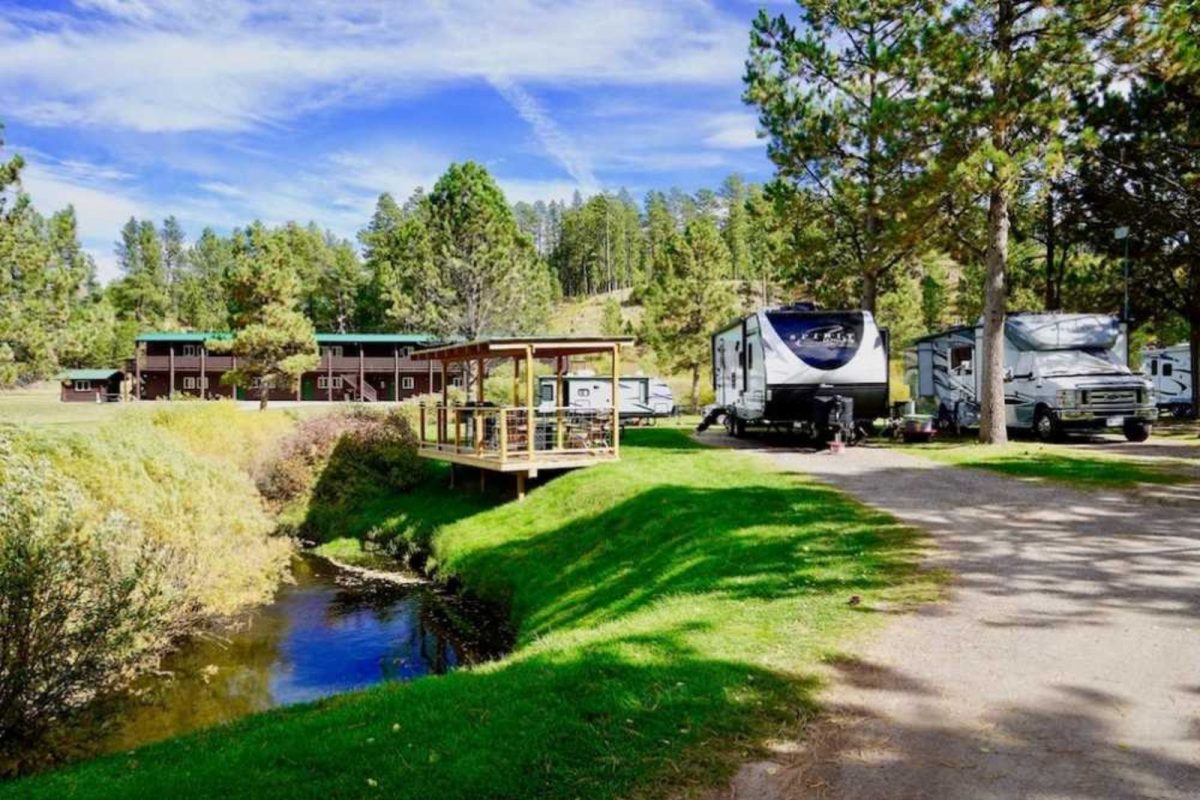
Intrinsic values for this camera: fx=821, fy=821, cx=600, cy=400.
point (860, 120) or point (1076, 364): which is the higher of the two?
point (860, 120)

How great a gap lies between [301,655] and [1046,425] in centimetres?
1662

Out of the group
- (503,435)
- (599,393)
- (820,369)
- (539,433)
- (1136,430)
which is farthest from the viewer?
(599,393)

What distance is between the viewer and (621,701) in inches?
207

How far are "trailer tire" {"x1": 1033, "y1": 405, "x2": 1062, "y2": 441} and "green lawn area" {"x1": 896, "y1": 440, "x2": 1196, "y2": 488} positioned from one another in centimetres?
78

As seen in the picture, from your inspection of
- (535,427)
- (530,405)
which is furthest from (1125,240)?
(530,405)

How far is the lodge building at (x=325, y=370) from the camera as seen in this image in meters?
57.2

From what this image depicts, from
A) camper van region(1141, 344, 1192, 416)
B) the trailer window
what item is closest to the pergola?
the trailer window

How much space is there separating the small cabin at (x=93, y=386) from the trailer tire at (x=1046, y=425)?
209 feet

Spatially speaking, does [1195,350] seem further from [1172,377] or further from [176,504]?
[176,504]

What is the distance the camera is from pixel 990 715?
16.1 feet

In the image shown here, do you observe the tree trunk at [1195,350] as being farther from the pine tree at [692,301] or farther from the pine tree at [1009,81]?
the pine tree at [692,301]

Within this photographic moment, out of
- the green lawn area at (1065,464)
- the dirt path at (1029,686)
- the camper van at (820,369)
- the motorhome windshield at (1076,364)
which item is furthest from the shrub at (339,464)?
the dirt path at (1029,686)

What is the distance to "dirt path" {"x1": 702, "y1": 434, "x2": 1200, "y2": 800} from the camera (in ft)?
13.9

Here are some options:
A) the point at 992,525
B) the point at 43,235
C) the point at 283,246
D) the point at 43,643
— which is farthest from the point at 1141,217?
the point at 283,246
